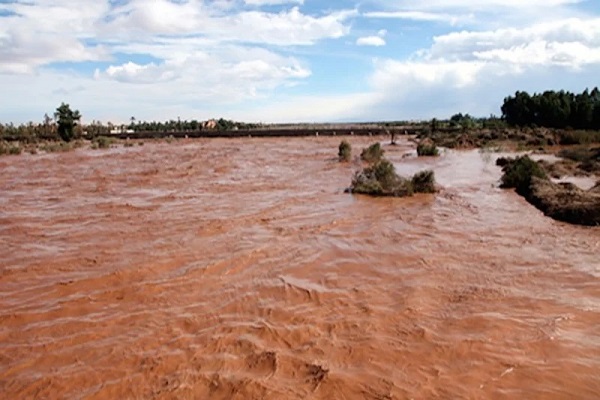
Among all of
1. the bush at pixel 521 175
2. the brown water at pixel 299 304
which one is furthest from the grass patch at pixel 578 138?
the brown water at pixel 299 304

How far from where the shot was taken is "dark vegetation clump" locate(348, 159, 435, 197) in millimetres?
16016

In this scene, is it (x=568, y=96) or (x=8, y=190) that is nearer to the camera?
(x=8, y=190)

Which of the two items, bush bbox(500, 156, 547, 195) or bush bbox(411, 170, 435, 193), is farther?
bush bbox(500, 156, 547, 195)

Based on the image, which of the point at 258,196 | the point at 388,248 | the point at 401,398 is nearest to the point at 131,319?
the point at 401,398

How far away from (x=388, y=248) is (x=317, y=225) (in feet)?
8.41

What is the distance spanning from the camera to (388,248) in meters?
9.52

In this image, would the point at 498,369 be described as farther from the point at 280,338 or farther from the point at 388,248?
the point at 388,248

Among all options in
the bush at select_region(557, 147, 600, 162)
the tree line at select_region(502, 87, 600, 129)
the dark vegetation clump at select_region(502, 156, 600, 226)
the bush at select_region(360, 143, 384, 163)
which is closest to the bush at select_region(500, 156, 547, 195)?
Result: the dark vegetation clump at select_region(502, 156, 600, 226)

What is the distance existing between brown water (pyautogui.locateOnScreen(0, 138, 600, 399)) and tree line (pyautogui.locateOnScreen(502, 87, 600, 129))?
43.9 meters

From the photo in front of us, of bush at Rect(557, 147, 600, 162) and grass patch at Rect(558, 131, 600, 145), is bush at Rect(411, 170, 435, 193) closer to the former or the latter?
bush at Rect(557, 147, 600, 162)

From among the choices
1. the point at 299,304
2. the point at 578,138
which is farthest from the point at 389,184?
the point at 578,138

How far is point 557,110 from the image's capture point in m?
53.2

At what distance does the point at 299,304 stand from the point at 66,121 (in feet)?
194

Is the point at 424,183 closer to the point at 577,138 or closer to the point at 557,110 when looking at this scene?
the point at 577,138
